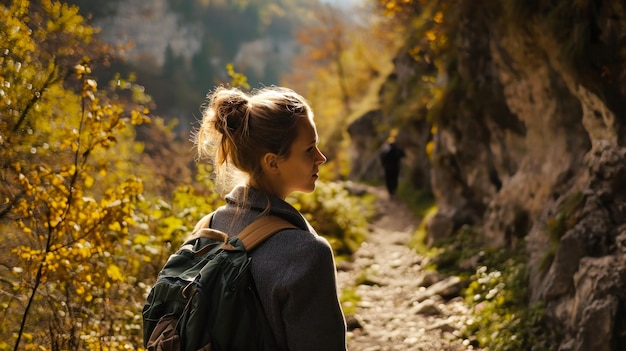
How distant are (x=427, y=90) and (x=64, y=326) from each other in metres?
13.1

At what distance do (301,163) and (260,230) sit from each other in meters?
0.31

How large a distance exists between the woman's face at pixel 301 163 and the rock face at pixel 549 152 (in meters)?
3.16

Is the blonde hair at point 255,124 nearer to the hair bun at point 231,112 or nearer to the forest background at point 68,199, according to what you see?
the hair bun at point 231,112

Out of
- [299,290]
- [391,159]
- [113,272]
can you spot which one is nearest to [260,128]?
[299,290]

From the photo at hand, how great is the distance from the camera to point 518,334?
544 centimetres

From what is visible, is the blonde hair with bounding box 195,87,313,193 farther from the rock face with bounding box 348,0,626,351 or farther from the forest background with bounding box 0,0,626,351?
the rock face with bounding box 348,0,626,351

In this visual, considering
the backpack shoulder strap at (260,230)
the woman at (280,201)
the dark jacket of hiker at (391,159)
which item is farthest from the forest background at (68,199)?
the dark jacket of hiker at (391,159)

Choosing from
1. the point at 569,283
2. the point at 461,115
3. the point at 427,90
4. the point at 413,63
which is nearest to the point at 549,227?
the point at 569,283

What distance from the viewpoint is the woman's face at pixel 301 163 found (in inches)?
88.0

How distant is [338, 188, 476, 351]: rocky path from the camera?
629 centimetres

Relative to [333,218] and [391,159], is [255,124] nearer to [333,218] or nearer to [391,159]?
[333,218]

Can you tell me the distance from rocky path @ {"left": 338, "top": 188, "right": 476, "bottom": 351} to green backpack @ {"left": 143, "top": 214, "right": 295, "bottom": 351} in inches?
168

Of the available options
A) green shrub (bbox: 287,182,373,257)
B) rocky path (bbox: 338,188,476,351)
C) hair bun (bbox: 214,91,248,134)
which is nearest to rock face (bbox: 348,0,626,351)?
rocky path (bbox: 338,188,476,351)

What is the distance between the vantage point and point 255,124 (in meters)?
2.20
